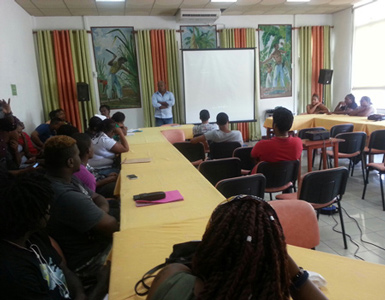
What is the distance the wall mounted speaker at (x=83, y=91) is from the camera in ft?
19.8

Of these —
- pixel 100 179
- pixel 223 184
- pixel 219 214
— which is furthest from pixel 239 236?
pixel 100 179

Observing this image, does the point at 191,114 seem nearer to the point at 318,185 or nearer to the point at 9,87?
the point at 9,87

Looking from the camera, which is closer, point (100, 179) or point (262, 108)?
point (100, 179)

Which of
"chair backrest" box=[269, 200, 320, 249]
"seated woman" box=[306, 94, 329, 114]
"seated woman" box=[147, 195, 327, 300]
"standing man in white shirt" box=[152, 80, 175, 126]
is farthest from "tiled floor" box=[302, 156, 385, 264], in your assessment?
"standing man in white shirt" box=[152, 80, 175, 126]

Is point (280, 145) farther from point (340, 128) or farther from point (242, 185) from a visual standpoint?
point (340, 128)

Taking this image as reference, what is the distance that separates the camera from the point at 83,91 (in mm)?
6086

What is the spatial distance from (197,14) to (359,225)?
5.40 meters

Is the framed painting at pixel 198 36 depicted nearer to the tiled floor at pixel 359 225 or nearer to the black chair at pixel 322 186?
the tiled floor at pixel 359 225

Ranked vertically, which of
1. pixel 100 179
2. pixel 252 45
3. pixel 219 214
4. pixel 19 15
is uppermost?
pixel 19 15

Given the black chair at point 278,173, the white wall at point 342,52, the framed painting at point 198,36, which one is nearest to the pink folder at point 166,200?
the black chair at point 278,173

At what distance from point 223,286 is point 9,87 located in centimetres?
500

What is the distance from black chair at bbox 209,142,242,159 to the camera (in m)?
3.62

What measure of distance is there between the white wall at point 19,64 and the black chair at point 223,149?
125 inches

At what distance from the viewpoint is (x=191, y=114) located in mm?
6891
